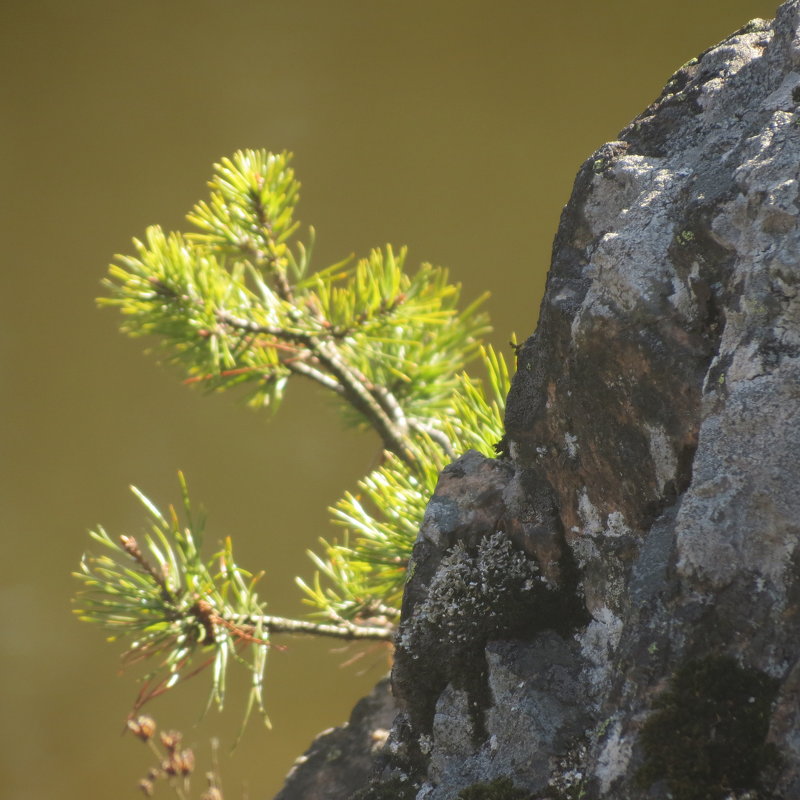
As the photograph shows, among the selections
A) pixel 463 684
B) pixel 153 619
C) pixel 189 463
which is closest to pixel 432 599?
pixel 463 684

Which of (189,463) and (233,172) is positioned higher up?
(189,463)

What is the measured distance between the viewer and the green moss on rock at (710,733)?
29 cm

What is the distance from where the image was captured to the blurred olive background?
1933 mm

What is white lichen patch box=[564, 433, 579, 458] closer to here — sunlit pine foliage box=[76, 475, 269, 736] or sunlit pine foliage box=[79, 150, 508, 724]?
sunlit pine foliage box=[79, 150, 508, 724]

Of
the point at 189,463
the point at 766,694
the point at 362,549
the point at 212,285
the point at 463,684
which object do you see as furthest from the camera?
the point at 189,463

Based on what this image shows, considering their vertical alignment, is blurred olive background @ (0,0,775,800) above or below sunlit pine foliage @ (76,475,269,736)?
above

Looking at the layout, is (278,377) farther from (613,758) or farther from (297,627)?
(613,758)

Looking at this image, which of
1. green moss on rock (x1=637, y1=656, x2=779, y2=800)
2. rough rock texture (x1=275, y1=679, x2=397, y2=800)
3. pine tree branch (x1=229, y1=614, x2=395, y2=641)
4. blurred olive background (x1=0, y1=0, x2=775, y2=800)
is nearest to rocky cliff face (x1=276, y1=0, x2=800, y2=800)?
green moss on rock (x1=637, y1=656, x2=779, y2=800)

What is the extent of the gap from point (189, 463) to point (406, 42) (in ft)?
3.45

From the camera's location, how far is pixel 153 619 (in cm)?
72

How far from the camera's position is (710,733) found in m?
0.31

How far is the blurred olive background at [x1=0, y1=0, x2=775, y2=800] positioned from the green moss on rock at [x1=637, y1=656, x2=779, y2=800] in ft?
5.31

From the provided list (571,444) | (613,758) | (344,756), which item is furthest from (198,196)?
(613,758)

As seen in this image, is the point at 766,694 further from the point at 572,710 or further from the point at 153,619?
the point at 153,619
